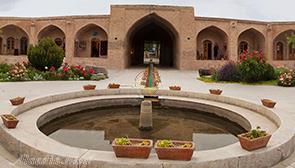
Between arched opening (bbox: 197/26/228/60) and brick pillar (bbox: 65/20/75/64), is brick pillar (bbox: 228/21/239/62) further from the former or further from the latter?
brick pillar (bbox: 65/20/75/64)

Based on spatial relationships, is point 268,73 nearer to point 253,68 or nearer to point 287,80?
point 253,68

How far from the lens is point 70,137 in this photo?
6.31m

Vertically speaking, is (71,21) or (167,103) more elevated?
(71,21)

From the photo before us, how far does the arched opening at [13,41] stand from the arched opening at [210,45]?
18.4 m

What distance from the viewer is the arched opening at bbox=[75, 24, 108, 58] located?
2687 cm

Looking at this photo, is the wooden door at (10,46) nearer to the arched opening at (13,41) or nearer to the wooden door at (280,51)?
the arched opening at (13,41)

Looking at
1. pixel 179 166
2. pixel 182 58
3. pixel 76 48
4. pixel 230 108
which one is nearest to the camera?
pixel 179 166

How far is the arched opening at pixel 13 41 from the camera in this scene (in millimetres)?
29350

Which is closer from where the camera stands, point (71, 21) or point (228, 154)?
point (228, 154)

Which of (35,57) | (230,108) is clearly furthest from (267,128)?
(35,57)

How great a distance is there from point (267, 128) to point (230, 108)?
2.08 metres

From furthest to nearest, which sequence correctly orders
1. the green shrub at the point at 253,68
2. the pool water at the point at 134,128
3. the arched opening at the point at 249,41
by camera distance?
1. the arched opening at the point at 249,41
2. the green shrub at the point at 253,68
3. the pool water at the point at 134,128

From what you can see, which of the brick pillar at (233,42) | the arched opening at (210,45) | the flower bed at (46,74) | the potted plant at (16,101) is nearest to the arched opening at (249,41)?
the arched opening at (210,45)

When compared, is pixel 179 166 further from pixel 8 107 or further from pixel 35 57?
pixel 35 57
